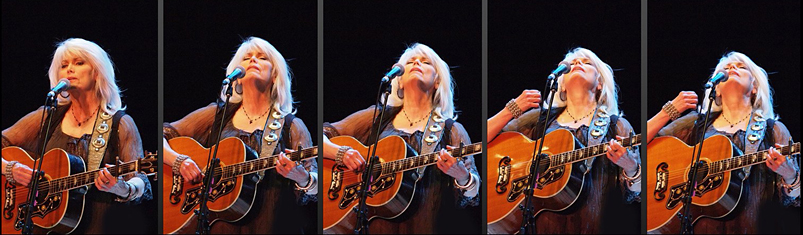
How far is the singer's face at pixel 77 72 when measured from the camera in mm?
5453

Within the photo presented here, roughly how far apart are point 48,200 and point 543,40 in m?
3.03

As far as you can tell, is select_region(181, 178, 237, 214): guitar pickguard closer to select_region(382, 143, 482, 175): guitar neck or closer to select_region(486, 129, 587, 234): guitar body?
select_region(382, 143, 482, 175): guitar neck

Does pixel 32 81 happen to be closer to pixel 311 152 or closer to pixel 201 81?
pixel 201 81

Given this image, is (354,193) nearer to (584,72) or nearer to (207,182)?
(207,182)

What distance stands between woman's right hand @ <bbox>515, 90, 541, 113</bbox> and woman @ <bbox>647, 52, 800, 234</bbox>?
734 millimetres

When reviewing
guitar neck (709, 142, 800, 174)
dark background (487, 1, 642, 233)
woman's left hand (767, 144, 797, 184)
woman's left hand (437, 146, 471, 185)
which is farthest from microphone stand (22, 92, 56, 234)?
woman's left hand (767, 144, 797, 184)

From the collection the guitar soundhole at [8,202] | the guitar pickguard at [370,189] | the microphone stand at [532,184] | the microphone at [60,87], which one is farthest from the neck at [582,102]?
the guitar soundhole at [8,202]

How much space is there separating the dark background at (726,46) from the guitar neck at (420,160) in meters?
1.08

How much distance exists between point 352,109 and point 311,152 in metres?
0.35

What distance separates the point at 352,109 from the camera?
5.63 m

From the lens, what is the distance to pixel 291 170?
558 centimetres

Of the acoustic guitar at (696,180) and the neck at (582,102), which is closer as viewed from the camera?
the acoustic guitar at (696,180)

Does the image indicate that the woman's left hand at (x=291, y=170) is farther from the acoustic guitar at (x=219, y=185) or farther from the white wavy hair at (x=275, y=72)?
the white wavy hair at (x=275, y=72)

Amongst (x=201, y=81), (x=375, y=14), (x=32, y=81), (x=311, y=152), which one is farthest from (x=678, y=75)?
(x=32, y=81)
